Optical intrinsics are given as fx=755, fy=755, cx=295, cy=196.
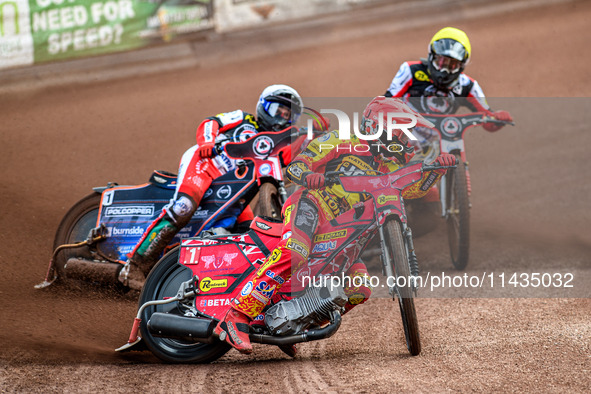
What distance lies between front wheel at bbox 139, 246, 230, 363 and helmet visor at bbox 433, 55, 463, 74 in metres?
4.64

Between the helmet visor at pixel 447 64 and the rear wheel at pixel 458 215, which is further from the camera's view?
the helmet visor at pixel 447 64

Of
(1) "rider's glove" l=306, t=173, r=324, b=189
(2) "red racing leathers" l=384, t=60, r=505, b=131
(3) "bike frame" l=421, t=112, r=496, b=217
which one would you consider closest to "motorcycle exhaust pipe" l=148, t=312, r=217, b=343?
(1) "rider's glove" l=306, t=173, r=324, b=189

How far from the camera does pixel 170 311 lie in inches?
221

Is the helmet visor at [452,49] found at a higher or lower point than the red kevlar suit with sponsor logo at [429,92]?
higher

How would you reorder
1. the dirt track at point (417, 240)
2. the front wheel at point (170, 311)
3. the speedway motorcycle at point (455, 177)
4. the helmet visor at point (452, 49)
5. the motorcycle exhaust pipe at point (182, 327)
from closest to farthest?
the dirt track at point (417, 240) < the motorcycle exhaust pipe at point (182, 327) < the front wheel at point (170, 311) < the speedway motorcycle at point (455, 177) < the helmet visor at point (452, 49)

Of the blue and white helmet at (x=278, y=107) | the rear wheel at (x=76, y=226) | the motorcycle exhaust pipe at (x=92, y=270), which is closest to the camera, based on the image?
the blue and white helmet at (x=278, y=107)

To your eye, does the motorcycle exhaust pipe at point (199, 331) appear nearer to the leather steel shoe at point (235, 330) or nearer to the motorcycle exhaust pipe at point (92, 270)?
the leather steel shoe at point (235, 330)

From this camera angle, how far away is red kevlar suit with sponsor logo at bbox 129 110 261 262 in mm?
7316

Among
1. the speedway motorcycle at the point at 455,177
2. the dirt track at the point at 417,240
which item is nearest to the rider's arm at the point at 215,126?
the dirt track at the point at 417,240

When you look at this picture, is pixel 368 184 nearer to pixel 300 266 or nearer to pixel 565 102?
pixel 300 266

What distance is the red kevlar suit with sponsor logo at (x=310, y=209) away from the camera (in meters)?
5.31

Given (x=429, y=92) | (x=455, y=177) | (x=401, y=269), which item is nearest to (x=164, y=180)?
(x=455, y=177)

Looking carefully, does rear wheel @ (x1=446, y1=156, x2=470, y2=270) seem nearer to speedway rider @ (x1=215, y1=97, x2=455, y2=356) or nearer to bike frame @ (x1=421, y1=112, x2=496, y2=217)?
bike frame @ (x1=421, y1=112, x2=496, y2=217)

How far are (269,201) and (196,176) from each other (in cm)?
76
